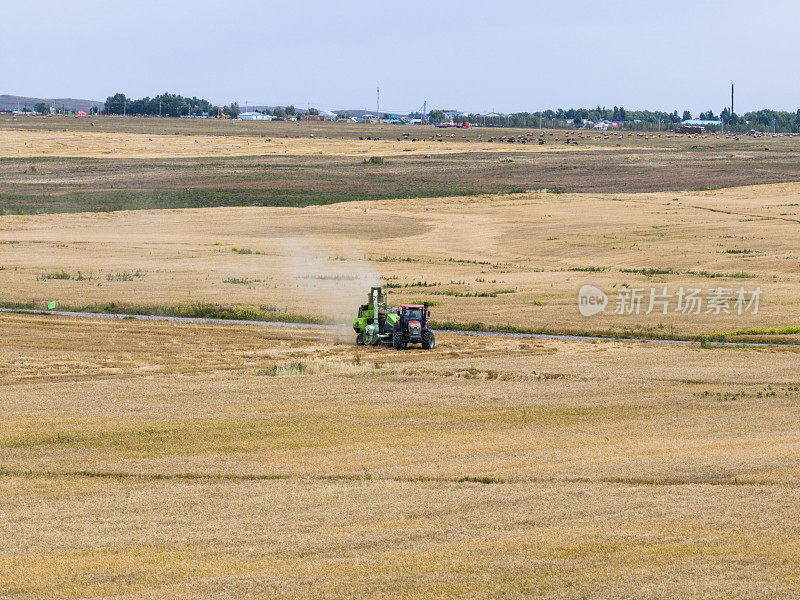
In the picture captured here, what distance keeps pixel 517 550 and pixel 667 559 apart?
8.21 feet

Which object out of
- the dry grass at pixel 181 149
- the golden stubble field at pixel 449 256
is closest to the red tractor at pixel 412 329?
the golden stubble field at pixel 449 256

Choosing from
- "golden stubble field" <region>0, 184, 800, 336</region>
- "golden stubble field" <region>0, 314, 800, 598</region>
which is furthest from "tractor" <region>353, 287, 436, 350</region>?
"golden stubble field" <region>0, 184, 800, 336</region>

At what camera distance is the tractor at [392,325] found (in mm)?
42094

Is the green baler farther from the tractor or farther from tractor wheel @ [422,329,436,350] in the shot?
tractor wheel @ [422,329,436,350]

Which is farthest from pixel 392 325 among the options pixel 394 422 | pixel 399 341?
pixel 394 422

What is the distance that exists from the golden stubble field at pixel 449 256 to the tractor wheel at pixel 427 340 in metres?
8.21

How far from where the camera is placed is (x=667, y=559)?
17406 mm

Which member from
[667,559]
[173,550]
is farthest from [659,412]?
[173,550]

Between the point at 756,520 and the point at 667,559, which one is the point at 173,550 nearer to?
the point at 667,559

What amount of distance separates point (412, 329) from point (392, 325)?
1.30 metres

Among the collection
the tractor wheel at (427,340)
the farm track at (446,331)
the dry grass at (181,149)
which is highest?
the dry grass at (181,149)

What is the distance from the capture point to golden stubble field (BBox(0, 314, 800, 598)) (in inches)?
662

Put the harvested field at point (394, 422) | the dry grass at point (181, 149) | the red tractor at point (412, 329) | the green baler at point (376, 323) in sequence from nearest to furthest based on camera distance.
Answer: the harvested field at point (394, 422) → the red tractor at point (412, 329) → the green baler at point (376, 323) → the dry grass at point (181, 149)

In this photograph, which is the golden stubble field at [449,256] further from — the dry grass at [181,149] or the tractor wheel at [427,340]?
the dry grass at [181,149]
